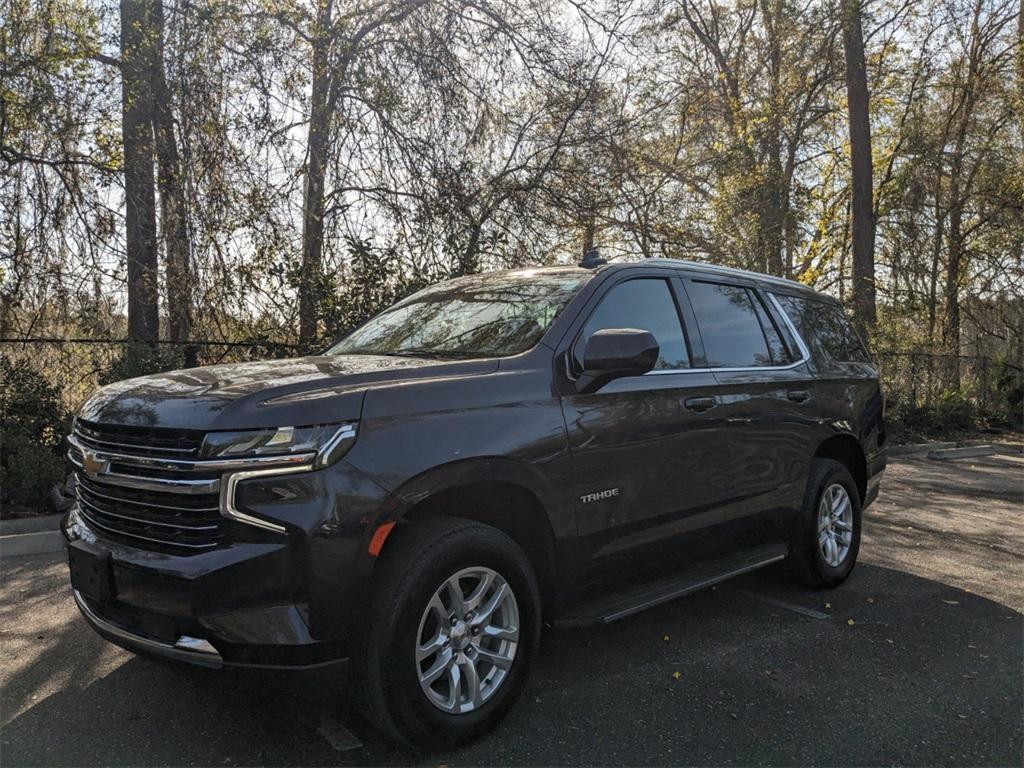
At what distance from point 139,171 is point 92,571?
7006 mm

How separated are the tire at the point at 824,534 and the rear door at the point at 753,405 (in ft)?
0.50

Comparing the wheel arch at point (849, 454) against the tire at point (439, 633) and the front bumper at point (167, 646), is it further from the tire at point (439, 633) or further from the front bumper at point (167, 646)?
the front bumper at point (167, 646)

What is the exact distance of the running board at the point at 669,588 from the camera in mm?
3316

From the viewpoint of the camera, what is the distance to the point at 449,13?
10156 mm

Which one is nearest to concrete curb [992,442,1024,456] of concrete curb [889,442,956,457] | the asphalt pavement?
concrete curb [889,442,956,457]

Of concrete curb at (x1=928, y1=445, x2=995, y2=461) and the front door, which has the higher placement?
the front door

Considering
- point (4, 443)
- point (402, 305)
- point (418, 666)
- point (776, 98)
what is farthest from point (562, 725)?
point (776, 98)

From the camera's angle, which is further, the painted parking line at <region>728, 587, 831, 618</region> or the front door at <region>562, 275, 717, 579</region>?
the painted parking line at <region>728, 587, 831, 618</region>

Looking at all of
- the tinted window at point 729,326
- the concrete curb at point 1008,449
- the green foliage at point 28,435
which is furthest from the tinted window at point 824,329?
the concrete curb at point 1008,449

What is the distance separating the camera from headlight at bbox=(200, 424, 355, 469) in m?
2.57

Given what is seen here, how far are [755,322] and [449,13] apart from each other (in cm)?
744

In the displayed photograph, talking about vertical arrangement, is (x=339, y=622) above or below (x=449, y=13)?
below

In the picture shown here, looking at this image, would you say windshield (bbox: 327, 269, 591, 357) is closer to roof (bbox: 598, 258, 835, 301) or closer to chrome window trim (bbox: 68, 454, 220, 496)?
roof (bbox: 598, 258, 835, 301)

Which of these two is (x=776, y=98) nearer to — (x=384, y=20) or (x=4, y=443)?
(x=384, y=20)
